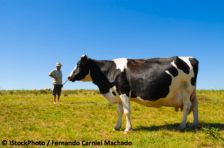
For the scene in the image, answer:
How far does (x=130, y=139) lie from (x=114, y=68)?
3.50 metres

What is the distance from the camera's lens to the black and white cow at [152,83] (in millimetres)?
13977

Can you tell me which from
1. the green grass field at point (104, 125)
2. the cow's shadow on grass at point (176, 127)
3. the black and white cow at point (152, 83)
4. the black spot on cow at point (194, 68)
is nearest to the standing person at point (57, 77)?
the green grass field at point (104, 125)

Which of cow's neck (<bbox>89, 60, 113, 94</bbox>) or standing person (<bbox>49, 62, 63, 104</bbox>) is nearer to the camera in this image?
cow's neck (<bbox>89, 60, 113, 94</bbox>)

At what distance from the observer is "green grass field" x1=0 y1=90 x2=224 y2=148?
39.2ft

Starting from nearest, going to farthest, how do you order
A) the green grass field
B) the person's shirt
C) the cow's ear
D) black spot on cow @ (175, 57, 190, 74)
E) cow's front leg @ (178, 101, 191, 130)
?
the green grass field → black spot on cow @ (175, 57, 190, 74) → cow's front leg @ (178, 101, 191, 130) → the cow's ear → the person's shirt

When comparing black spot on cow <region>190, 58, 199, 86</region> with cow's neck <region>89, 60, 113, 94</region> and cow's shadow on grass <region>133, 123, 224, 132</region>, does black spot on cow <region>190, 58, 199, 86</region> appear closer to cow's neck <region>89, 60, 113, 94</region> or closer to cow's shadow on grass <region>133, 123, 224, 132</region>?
cow's shadow on grass <region>133, 123, 224, 132</region>

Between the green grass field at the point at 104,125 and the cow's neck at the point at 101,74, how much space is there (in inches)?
66.0

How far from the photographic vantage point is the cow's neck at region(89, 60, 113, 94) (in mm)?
14586

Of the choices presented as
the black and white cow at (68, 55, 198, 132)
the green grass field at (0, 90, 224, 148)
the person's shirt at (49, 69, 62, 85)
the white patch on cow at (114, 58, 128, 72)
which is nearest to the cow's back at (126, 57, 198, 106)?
the black and white cow at (68, 55, 198, 132)

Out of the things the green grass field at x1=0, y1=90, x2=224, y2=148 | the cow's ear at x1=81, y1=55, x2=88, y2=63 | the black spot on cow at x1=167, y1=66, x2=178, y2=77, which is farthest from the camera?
the cow's ear at x1=81, y1=55, x2=88, y2=63

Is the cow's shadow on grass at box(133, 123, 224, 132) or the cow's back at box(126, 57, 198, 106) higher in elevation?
the cow's back at box(126, 57, 198, 106)

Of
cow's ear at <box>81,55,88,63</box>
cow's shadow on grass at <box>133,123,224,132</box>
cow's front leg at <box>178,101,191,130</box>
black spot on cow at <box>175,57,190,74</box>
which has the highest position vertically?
cow's ear at <box>81,55,88,63</box>

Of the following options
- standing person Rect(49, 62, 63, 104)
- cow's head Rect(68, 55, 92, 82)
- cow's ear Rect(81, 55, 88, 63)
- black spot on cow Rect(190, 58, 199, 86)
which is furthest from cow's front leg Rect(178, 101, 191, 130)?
standing person Rect(49, 62, 63, 104)

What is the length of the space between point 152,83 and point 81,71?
116 inches
